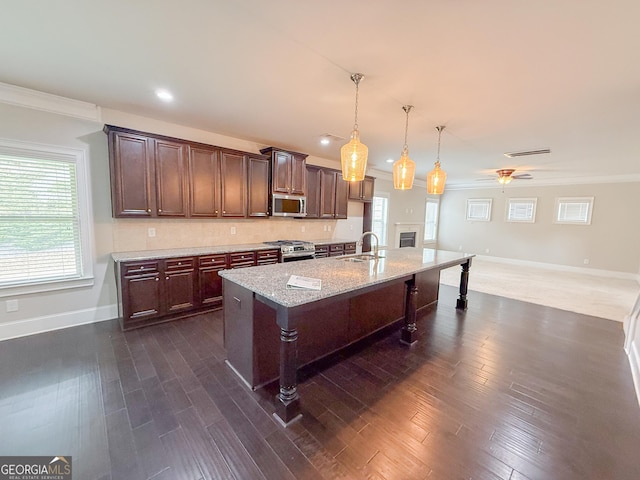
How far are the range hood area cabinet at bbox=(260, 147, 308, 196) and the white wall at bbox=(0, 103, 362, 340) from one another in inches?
26.6

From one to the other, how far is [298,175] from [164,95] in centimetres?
242

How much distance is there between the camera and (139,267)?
3.14 meters

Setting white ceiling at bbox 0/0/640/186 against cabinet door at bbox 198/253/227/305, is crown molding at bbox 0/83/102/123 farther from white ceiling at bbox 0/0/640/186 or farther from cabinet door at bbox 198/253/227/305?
cabinet door at bbox 198/253/227/305

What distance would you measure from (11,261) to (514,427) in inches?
193

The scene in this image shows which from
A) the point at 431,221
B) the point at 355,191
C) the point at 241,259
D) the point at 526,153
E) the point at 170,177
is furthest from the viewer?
the point at 431,221

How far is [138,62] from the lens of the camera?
217 centimetres

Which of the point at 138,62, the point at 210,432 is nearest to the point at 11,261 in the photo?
the point at 138,62

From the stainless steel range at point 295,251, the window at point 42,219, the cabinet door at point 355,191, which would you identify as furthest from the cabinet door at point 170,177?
the cabinet door at point 355,191

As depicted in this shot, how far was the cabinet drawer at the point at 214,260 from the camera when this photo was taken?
11.8 feet

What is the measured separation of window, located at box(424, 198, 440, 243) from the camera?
9.70m

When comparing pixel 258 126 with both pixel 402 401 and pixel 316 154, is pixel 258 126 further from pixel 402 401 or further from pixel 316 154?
pixel 402 401

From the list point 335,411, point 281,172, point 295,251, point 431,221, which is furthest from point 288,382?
point 431,221

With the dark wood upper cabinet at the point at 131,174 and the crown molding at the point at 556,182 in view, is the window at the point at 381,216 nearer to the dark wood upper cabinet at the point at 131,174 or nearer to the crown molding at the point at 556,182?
the crown molding at the point at 556,182

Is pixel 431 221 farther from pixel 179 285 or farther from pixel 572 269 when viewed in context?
pixel 179 285
